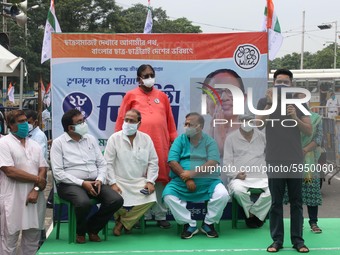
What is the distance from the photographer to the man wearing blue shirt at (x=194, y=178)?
615 cm

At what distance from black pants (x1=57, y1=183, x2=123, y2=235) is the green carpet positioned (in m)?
0.20

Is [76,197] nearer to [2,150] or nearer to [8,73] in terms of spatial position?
[2,150]

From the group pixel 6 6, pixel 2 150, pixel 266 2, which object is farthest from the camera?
pixel 6 6

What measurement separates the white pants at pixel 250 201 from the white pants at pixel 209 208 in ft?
0.97

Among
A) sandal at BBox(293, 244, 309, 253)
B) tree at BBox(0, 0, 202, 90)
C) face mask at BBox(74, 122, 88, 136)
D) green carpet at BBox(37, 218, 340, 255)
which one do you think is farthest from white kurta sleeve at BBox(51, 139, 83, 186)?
tree at BBox(0, 0, 202, 90)

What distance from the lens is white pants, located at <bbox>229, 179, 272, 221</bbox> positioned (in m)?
6.41

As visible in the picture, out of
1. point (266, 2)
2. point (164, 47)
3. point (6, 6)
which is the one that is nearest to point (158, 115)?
point (164, 47)

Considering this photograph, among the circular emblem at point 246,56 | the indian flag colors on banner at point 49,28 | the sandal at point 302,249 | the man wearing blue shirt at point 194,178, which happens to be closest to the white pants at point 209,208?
the man wearing blue shirt at point 194,178

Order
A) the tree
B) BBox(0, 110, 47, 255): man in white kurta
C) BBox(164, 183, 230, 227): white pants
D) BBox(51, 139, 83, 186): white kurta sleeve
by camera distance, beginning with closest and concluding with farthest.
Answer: BBox(0, 110, 47, 255): man in white kurta < BBox(51, 139, 83, 186): white kurta sleeve < BBox(164, 183, 230, 227): white pants < the tree

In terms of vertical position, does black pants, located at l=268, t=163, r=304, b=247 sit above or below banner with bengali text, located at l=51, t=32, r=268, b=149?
below

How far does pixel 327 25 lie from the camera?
48594mm

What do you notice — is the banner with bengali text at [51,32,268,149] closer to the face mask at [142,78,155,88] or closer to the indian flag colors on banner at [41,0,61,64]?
the face mask at [142,78,155,88]

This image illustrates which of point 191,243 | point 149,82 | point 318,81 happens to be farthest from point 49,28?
point 318,81

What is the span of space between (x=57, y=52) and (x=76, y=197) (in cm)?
197
